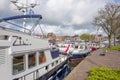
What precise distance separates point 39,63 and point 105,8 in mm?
38337

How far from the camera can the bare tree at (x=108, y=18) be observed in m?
44.9

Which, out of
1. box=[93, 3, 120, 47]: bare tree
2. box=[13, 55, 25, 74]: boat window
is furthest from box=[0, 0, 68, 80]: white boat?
box=[93, 3, 120, 47]: bare tree

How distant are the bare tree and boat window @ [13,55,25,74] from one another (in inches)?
1496

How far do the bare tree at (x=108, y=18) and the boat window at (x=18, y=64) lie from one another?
38.0 metres

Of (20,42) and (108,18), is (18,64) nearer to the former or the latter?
(20,42)


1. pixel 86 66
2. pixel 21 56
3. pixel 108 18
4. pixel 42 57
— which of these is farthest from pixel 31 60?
pixel 108 18

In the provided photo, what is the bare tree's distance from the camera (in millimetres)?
44906

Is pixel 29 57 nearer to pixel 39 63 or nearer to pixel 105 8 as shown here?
pixel 39 63

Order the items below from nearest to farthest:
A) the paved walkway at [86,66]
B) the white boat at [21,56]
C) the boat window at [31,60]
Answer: the white boat at [21,56]
the boat window at [31,60]
the paved walkway at [86,66]

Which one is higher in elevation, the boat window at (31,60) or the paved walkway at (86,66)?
the boat window at (31,60)

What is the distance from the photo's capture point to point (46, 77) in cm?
1127

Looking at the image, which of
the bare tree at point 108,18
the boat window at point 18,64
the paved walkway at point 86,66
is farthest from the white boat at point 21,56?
the bare tree at point 108,18

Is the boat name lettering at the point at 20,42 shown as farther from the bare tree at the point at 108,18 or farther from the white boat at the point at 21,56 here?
the bare tree at the point at 108,18

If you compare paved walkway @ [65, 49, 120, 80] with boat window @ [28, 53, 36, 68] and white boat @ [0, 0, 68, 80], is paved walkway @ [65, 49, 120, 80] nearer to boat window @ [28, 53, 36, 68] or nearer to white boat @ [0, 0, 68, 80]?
white boat @ [0, 0, 68, 80]
